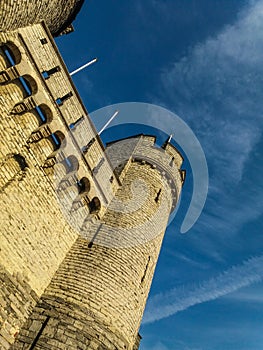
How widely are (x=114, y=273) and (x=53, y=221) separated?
7.17 feet

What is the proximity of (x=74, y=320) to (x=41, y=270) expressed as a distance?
1.53 metres

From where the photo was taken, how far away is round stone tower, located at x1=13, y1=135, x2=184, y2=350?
7.00m

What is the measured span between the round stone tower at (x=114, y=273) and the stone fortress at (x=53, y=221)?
0.09ft

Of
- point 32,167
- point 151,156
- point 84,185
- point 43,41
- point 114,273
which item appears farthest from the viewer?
point 151,156

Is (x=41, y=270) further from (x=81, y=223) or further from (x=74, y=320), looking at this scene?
(x=81, y=223)

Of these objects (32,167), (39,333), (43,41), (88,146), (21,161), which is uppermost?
(43,41)

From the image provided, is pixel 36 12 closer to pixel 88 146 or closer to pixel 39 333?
pixel 88 146

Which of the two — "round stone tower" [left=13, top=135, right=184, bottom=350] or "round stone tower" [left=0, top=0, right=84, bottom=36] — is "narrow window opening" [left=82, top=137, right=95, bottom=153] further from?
"round stone tower" [left=0, top=0, right=84, bottom=36]

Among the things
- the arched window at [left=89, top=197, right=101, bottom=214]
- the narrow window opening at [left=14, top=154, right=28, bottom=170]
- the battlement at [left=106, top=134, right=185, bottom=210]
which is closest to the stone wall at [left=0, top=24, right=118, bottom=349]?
the narrow window opening at [left=14, top=154, right=28, bottom=170]

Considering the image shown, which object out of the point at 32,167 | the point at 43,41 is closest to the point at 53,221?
the point at 32,167

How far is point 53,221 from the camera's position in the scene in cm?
862

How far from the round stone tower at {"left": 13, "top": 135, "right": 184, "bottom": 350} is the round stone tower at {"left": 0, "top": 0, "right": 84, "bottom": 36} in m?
5.61

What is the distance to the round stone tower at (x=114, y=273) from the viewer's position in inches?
275

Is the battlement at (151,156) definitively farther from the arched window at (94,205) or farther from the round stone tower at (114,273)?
the arched window at (94,205)
